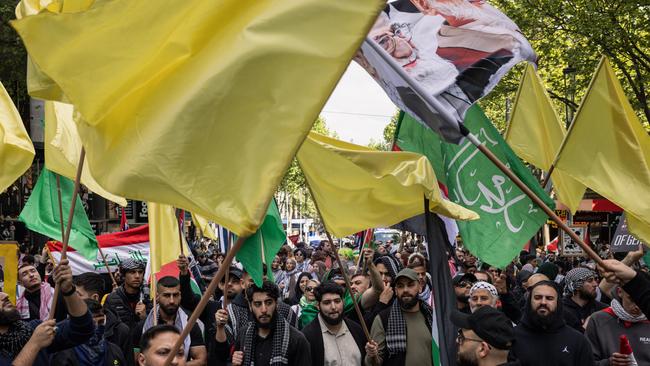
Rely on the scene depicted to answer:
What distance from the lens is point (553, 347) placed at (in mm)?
6051

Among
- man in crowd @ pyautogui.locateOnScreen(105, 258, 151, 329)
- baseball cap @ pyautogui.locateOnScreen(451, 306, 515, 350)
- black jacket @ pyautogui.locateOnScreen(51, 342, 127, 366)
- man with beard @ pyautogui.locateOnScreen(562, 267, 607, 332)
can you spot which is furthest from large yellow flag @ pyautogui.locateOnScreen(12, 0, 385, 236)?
man with beard @ pyautogui.locateOnScreen(562, 267, 607, 332)

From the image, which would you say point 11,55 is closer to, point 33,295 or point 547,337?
point 33,295

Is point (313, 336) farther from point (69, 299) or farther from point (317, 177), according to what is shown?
point (69, 299)

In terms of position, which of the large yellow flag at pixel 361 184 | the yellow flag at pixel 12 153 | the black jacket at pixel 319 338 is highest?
the yellow flag at pixel 12 153

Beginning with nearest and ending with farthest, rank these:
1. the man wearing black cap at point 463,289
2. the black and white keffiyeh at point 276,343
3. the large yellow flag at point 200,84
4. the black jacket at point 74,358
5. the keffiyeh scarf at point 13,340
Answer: the large yellow flag at point 200,84 → the keffiyeh scarf at point 13,340 → the black jacket at point 74,358 → the black and white keffiyeh at point 276,343 → the man wearing black cap at point 463,289

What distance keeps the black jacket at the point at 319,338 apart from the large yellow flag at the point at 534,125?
292cm

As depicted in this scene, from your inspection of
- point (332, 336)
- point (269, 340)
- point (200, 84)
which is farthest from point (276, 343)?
point (200, 84)

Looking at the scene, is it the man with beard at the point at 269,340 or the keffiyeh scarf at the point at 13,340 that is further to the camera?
the man with beard at the point at 269,340

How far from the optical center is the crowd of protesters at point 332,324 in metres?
4.98

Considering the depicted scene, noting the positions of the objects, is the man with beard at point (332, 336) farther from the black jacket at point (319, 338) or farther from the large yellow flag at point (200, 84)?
the large yellow flag at point (200, 84)

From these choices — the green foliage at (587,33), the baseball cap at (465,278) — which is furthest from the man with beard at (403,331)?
the green foliage at (587,33)

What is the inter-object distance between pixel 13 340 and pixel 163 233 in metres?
2.47

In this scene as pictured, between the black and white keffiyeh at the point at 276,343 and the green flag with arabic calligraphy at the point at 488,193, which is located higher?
the green flag with arabic calligraphy at the point at 488,193

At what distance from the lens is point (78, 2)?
14.3ft
